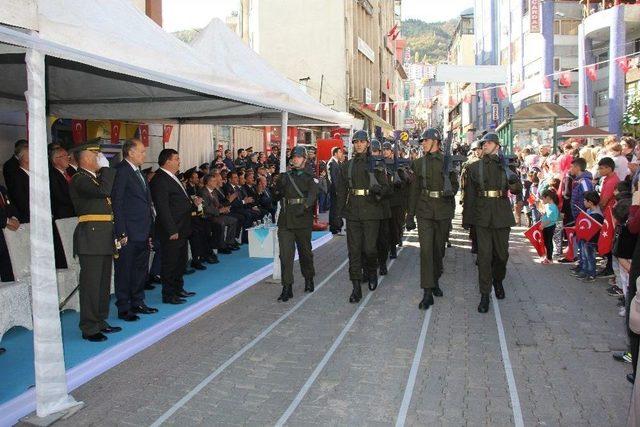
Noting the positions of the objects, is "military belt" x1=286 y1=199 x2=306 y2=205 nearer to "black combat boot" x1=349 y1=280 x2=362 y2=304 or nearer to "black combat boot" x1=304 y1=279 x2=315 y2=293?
"black combat boot" x1=304 y1=279 x2=315 y2=293

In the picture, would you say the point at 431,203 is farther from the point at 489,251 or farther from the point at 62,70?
the point at 62,70

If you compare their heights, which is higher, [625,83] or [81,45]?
[625,83]

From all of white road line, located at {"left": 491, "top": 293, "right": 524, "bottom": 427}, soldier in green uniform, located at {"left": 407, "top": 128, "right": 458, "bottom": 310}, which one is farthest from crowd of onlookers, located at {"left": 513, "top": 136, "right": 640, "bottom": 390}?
soldier in green uniform, located at {"left": 407, "top": 128, "right": 458, "bottom": 310}

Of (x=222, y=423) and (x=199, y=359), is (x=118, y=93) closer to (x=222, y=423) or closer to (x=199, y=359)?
(x=199, y=359)

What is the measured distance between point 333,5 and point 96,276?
28.2 meters

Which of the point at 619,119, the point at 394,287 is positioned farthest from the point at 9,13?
the point at 619,119

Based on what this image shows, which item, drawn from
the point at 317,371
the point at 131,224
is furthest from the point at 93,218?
the point at 317,371

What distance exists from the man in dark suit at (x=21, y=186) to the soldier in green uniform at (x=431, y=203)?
4.57 metres

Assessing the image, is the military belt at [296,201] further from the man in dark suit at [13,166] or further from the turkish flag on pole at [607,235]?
the turkish flag on pole at [607,235]

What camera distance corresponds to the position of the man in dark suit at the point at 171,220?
22.3 feet

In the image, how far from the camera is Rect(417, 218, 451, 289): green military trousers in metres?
6.89

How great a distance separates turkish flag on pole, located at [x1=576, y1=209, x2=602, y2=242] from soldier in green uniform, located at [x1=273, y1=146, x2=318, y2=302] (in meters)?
3.85

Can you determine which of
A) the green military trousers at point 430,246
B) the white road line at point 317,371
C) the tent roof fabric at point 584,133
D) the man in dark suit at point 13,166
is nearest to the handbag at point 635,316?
the white road line at point 317,371

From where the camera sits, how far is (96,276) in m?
5.56
